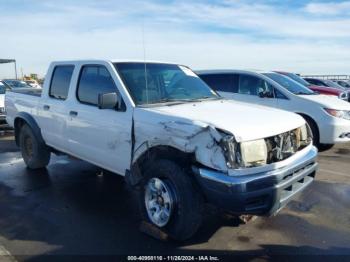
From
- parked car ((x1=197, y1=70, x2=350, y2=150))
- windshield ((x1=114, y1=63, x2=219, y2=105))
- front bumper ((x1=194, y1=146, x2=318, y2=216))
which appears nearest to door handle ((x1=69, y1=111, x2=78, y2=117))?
windshield ((x1=114, y1=63, x2=219, y2=105))

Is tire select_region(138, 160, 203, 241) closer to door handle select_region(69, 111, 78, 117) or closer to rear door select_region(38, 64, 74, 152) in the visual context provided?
door handle select_region(69, 111, 78, 117)

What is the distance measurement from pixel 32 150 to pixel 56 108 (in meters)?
1.41

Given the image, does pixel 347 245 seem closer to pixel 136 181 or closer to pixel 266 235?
pixel 266 235

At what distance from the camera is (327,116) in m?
8.03

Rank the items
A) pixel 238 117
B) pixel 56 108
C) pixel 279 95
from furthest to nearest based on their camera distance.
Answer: pixel 279 95
pixel 56 108
pixel 238 117

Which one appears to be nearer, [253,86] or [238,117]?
[238,117]

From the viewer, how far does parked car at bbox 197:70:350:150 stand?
8.03 meters

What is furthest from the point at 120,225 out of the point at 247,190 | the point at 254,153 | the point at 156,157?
the point at 254,153

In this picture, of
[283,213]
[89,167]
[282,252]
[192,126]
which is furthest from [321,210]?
[89,167]

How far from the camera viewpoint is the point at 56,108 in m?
5.76

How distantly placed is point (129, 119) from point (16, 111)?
12.1 ft

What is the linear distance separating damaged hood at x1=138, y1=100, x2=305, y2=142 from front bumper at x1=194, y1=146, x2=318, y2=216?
38 centimetres

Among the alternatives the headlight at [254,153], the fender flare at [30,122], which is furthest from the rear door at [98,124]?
the headlight at [254,153]

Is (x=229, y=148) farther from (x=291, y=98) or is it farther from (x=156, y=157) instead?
(x=291, y=98)
